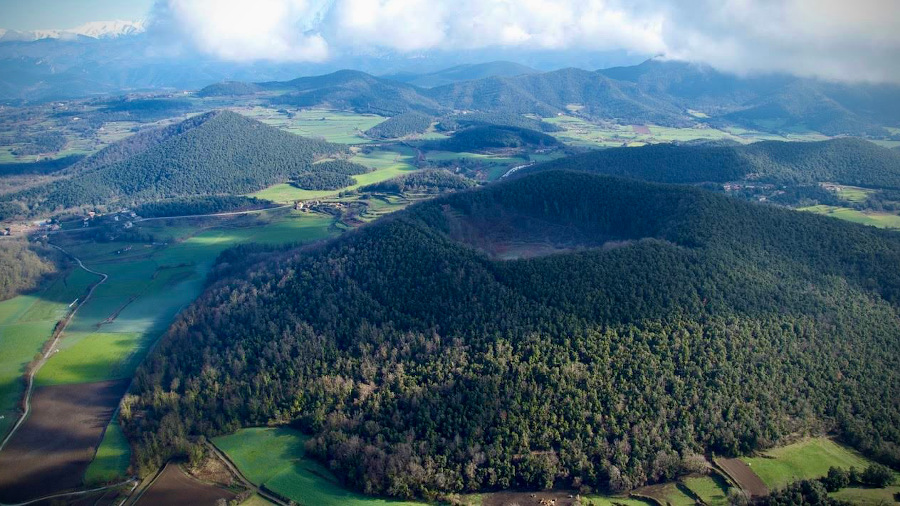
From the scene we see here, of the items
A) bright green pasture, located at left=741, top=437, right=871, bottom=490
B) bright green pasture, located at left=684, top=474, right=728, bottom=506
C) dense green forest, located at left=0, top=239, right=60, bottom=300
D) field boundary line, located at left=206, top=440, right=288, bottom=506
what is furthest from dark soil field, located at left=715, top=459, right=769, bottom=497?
dense green forest, located at left=0, top=239, right=60, bottom=300

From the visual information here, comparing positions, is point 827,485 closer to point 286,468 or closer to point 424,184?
point 286,468

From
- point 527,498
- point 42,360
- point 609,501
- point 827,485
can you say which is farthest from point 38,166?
point 827,485

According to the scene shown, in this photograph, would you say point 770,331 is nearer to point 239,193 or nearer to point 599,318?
point 599,318

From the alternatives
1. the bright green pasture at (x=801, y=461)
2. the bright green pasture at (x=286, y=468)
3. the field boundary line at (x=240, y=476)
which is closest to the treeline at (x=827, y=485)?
the bright green pasture at (x=801, y=461)

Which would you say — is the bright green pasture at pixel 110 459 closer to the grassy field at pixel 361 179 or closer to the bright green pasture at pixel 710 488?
the bright green pasture at pixel 710 488

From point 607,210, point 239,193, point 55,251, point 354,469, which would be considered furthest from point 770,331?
point 239,193

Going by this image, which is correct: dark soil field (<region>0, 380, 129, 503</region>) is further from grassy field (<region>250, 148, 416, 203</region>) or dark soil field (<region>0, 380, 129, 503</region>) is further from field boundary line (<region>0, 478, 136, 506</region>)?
grassy field (<region>250, 148, 416, 203</region>)
